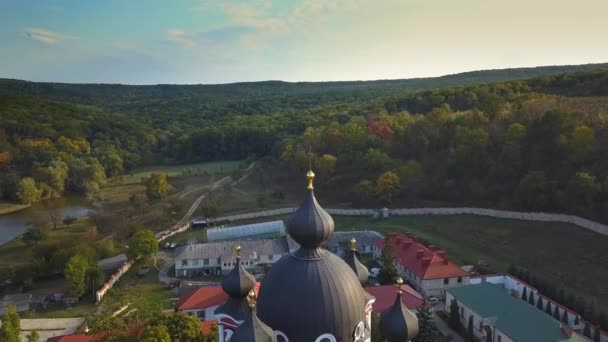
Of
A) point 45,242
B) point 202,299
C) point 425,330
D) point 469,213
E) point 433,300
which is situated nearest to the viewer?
point 425,330

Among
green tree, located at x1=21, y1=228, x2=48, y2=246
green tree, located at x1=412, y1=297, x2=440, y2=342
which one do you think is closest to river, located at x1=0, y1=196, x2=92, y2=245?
green tree, located at x1=21, y1=228, x2=48, y2=246

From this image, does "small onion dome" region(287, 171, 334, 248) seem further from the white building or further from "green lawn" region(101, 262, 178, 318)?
the white building

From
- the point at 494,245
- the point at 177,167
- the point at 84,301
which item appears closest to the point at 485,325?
the point at 494,245

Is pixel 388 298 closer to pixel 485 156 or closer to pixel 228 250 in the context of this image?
pixel 228 250

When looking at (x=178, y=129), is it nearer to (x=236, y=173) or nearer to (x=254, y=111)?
(x=254, y=111)

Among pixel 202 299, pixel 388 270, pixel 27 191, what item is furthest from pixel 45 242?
pixel 388 270
